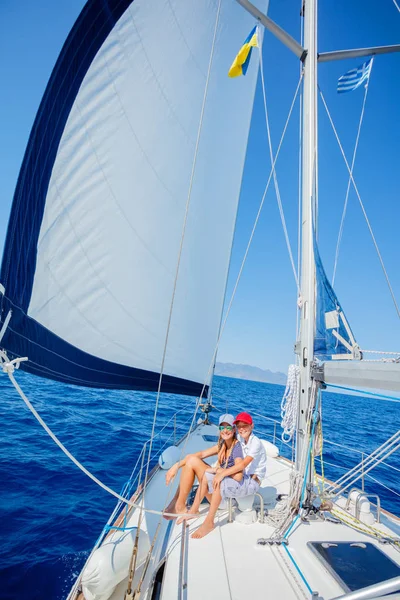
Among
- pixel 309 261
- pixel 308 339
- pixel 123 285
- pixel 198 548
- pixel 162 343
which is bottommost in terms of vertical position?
pixel 198 548

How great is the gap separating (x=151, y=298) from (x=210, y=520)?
88.0 inches

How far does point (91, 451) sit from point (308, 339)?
588 cm

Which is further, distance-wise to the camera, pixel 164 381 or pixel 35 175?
pixel 164 381

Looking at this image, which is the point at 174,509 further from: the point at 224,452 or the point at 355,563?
the point at 355,563

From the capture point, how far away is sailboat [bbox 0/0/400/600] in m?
2.18

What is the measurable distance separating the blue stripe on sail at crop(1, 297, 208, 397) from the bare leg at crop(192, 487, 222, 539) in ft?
4.83

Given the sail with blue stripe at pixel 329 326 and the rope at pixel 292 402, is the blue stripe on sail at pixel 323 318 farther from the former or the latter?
the rope at pixel 292 402

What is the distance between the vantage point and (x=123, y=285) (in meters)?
3.11

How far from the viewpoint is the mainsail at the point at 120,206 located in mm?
2377

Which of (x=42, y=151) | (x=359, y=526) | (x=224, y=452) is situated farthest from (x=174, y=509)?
(x=42, y=151)

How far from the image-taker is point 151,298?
357 cm

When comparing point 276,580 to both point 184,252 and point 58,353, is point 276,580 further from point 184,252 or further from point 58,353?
point 184,252

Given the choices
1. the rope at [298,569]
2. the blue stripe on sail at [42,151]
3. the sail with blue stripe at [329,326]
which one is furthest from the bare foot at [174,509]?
the blue stripe on sail at [42,151]

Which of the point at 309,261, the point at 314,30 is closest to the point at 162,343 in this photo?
the point at 309,261
